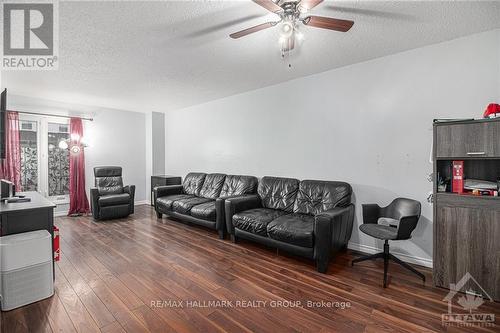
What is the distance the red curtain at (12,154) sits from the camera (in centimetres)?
439

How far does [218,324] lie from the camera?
179cm

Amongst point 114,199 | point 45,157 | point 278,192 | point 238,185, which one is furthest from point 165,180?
point 278,192

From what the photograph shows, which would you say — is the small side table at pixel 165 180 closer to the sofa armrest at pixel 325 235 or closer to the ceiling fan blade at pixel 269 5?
the sofa armrest at pixel 325 235

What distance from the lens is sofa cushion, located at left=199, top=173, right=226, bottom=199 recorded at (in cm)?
463

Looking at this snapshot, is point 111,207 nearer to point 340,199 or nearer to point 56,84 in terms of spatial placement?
point 56,84

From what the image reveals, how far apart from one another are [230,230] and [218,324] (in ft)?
5.59

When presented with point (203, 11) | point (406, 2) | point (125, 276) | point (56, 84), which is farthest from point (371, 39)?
point (56, 84)

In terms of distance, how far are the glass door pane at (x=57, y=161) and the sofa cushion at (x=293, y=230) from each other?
5.04 meters

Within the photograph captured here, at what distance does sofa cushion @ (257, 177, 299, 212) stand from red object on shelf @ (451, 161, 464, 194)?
1856 mm

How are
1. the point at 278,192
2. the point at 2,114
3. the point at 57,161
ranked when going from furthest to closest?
1. the point at 57,161
2. the point at 278,192
3. the point at 2,114

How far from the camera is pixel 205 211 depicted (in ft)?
12.3

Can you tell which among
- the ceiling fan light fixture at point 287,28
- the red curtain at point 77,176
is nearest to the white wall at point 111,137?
the red curtain at point 77,176

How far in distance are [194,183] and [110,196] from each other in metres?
1.75

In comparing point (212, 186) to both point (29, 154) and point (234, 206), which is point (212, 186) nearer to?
point (234, 206)
